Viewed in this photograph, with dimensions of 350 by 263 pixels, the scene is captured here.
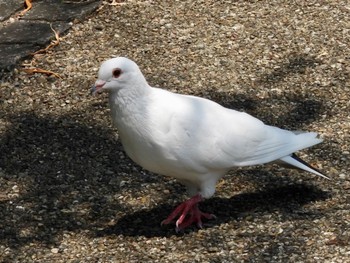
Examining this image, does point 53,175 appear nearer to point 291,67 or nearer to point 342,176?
point 342,176

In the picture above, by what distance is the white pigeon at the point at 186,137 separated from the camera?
4.69 metres

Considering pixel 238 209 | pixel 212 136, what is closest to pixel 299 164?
pixel 238 209

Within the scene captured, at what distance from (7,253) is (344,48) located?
332 cm

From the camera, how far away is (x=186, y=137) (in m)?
4.76

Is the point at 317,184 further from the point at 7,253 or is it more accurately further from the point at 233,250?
the point at 7,253

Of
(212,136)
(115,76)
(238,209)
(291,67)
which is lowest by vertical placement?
(238,209)

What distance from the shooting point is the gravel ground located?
4906 mm

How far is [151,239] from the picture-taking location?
4.96 meters

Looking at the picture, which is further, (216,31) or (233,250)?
(216,31)

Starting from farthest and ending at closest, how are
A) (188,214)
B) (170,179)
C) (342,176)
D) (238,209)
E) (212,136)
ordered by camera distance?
(170,179)
(342,176)
(238,209)
(188,214)
(212,136)

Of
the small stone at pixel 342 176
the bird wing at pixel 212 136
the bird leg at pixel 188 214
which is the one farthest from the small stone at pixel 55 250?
the small stone at pixel 342 176

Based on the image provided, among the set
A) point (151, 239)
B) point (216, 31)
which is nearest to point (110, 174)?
point (151, 239)

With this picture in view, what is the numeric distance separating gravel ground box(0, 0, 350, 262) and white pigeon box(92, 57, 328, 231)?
28 cm

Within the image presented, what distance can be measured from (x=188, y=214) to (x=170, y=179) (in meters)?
0.52
